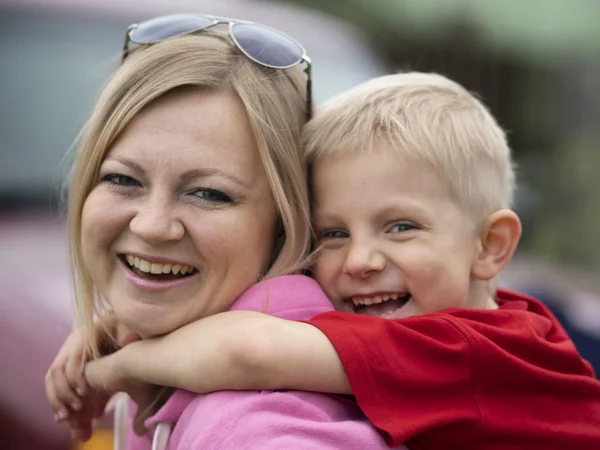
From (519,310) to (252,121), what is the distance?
0.75 meters

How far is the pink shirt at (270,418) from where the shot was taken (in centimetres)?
160

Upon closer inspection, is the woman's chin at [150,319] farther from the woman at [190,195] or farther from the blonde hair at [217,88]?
the blonde hair at [217,88]

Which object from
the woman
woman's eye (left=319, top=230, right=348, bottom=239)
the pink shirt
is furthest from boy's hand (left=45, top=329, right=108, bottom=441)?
woman's eye (left=319, top=230, right=348, bottom=239)

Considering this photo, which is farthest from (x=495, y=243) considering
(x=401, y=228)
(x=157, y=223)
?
(x=157, y=223)

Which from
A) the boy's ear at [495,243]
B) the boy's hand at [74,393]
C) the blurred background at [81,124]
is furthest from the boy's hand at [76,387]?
the boy's ear at [495,243]

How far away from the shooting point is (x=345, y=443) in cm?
163

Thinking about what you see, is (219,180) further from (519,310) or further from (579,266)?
(579,266)

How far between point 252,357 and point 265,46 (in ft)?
2.54

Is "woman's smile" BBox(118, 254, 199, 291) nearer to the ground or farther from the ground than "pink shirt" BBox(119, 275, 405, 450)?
farther from the ground

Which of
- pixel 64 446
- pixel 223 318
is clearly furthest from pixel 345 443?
pixel 64 446

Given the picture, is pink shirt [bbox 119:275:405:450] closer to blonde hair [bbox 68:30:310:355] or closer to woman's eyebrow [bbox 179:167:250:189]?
blonde hair [bbox 68:30:310:355]

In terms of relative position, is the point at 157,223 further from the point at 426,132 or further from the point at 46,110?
the point at 46,110

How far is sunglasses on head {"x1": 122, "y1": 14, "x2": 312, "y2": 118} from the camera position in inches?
81.1

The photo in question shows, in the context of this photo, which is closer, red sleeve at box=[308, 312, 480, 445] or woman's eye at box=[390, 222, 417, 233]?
red sleeve at box=[308, 312, 480, 445]
